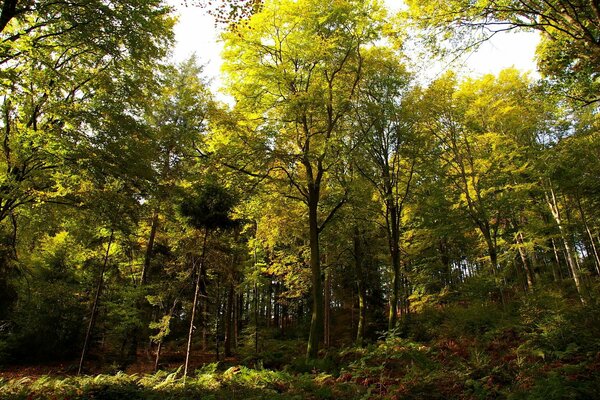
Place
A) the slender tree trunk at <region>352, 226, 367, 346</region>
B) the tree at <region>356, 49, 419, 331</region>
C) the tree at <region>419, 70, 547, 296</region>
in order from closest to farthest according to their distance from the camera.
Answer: the tree at <region>356, 49, 419, 331</region>, the tree at <region>419, 70, 547, 296</region>, the slender tree trunk at <region>352, 226, 367, 346</region>

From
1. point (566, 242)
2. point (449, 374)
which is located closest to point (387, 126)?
point (449, 374)

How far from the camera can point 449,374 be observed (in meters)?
7.52

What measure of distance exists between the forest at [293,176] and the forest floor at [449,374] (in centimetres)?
7

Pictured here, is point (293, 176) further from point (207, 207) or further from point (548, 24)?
point (548, 24)

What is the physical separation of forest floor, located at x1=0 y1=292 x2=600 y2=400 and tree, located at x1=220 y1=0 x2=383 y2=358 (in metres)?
3.05

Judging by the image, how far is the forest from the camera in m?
7.86

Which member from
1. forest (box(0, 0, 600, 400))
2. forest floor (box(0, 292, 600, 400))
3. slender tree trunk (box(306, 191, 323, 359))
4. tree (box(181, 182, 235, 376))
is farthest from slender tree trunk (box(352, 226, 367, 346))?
tree (box(181, 182, 235, 376))

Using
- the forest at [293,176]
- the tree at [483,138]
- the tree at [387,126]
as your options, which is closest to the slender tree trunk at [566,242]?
the forest at [293,176]

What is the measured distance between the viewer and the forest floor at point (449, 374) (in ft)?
20.9

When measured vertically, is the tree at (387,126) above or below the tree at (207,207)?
above

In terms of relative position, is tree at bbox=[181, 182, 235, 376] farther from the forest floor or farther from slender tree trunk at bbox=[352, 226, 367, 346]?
slender tree trunk at bbox=[352, 226, 367, 346]

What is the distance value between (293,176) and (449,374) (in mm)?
9059

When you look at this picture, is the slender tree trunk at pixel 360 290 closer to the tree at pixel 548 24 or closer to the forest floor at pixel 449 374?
the forest floor at pixel 449 374

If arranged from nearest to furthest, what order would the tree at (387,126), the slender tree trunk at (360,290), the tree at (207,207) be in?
the tree at (207,207) < the tree at (387,126) < the slender tree trunk at (360,290)
